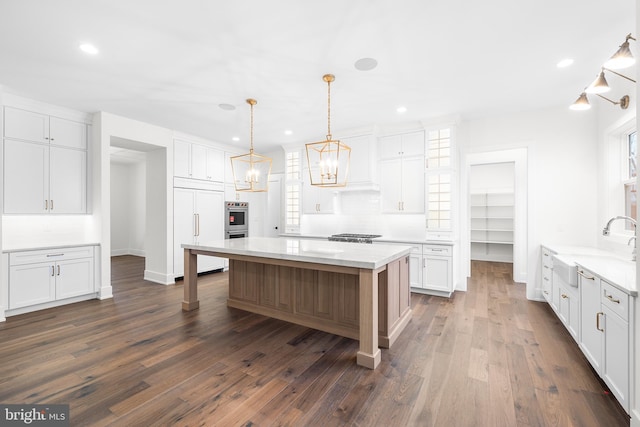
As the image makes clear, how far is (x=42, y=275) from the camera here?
3.76 metres

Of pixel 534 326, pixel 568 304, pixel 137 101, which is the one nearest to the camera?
pixel 568 304

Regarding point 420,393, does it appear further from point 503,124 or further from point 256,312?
point 503,124

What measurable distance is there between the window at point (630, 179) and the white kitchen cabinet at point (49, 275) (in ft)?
23.2

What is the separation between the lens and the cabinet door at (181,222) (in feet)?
17.3

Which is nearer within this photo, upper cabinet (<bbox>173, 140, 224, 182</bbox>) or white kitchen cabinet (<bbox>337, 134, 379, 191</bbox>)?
white kitchen cabinet (<bbox>337, 134, 379, 191</bbox>)

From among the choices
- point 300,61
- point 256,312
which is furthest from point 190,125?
point 256,312

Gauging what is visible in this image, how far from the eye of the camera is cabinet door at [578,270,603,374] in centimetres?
212

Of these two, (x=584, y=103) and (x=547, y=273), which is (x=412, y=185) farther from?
(x=584, y=103)

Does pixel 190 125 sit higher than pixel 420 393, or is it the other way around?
pixel 190 125

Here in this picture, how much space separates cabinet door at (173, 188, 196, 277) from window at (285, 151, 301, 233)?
192cm

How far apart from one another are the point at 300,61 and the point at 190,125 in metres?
2.95

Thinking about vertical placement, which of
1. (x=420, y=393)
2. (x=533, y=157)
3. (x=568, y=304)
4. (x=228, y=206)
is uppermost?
(x=533, y=157)

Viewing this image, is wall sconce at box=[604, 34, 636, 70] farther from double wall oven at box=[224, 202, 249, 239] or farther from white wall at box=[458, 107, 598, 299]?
double wall oven at box=[224, 202, 249, 239]

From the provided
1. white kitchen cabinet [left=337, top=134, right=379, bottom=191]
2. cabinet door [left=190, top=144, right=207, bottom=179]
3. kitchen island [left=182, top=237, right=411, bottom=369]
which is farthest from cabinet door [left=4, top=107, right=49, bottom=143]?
white kitchen cabinet [left=337, top=134, right=379, bottom=191]
